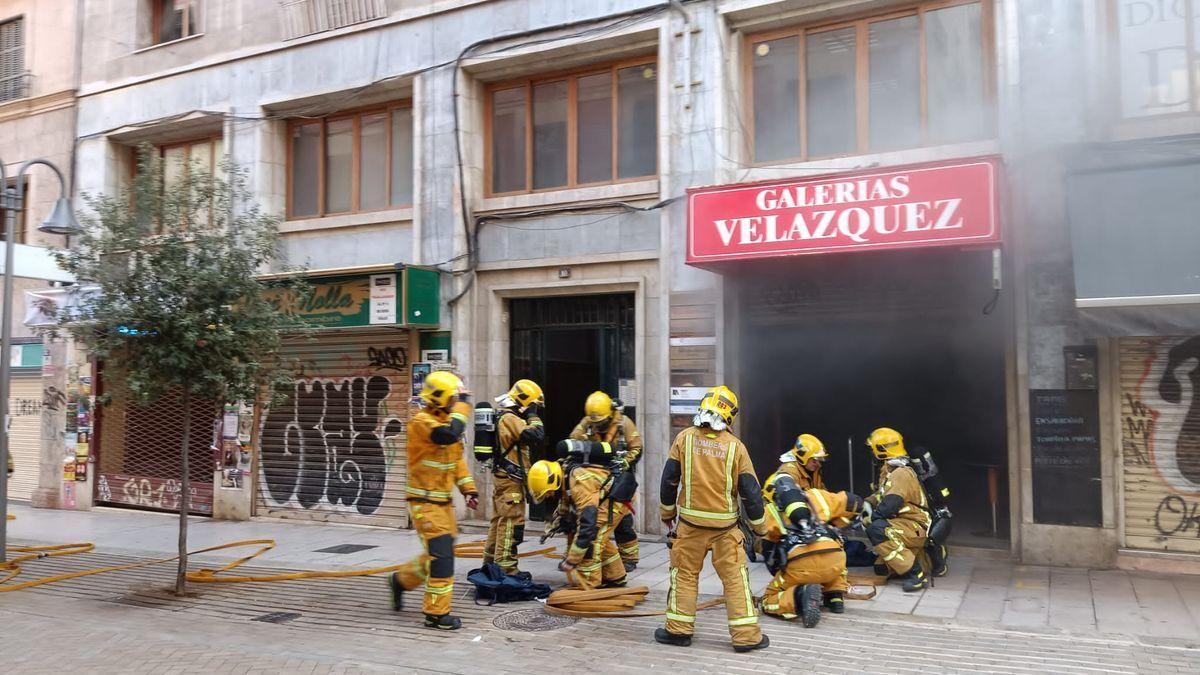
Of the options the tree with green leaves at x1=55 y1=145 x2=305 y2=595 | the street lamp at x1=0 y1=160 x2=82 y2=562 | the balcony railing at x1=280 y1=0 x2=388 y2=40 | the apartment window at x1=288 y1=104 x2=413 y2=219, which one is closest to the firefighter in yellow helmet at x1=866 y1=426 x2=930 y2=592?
the tree with green leaves at x1=55 y1=145 x2=305 y2=595

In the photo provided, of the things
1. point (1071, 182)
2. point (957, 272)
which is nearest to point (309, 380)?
point (957, 272)

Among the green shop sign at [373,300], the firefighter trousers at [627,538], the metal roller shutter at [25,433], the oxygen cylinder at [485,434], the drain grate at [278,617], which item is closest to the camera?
the drain grate at [278,617]

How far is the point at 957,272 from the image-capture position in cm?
981

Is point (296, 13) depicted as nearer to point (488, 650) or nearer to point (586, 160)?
point (586, 160)

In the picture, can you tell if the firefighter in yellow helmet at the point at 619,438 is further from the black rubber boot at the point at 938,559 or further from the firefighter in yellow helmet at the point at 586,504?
the black rubber boot at the point at 938,559

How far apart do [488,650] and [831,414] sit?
6329mm

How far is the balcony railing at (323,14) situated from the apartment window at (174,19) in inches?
88.4

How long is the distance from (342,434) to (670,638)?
771 centimetres

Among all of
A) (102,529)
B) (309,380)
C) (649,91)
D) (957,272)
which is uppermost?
(649,91)

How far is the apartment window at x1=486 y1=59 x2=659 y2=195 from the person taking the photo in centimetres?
1133

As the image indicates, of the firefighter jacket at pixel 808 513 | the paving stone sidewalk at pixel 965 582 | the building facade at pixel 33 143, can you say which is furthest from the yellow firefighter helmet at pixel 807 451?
the building facade at pixel 33 143

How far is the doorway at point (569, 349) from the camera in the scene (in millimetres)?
11320

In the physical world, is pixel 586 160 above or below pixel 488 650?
above

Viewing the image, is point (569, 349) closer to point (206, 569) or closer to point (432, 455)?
point (432, 455)
